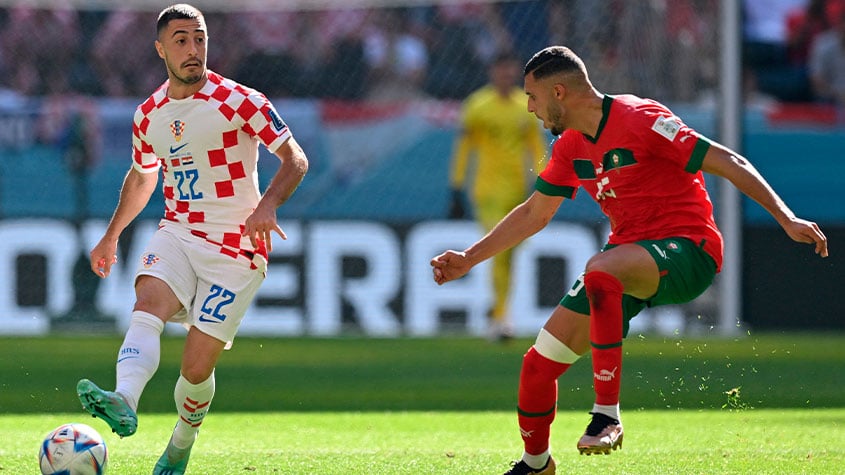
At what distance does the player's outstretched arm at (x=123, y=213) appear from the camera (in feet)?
20.9

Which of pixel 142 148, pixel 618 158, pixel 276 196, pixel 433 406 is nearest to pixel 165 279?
pixel 276 196

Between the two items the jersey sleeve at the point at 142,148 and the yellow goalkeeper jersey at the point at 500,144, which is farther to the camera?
the yellow goalkeeper jersey at the point at 500,144

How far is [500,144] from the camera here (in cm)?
1410

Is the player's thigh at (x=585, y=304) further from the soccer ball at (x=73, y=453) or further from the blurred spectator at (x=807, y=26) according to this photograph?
the blurred spectator at (x=807, y=26)

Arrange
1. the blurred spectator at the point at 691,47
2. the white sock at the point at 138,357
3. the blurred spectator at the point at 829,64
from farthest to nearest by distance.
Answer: the blurred spectator at the point at 829,64 < the blurred spectator at the point at 691,47 < the white sock at the point at 138,357

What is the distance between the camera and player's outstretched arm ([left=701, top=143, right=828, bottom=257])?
17.4ft

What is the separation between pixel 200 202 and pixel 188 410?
907 millimetres

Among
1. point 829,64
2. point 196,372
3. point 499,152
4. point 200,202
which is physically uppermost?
point 200,202

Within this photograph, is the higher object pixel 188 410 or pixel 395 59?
pixel 188 410

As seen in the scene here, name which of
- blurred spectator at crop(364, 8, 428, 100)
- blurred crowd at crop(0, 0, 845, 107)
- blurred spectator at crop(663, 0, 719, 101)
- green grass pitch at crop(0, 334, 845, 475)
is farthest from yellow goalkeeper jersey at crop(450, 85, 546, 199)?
blurred spectator at crop(364, 8, 428, 100)

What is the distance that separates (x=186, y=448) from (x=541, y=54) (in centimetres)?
224

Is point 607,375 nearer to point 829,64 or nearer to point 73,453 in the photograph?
point 73,453

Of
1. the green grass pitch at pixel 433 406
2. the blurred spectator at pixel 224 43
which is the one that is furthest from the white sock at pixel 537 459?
the blurred spectator at pixel 224 43

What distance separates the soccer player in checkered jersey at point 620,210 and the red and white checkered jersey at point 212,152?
951mm
